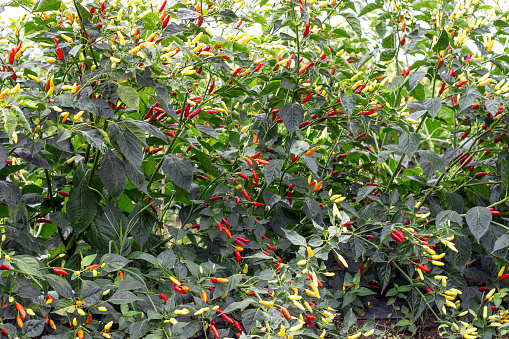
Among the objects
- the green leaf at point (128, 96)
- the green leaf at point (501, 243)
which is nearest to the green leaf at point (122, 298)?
the green leaf at point (128, 96)

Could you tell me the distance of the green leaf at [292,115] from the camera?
2.10m

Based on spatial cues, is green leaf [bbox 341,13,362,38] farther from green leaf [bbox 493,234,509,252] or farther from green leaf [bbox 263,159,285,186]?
green leaf [bbox 493,234,509,252]

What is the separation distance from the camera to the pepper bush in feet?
5.82

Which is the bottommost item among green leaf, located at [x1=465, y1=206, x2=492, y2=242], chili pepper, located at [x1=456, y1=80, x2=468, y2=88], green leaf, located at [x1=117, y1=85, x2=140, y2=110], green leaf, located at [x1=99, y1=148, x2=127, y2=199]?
green leaf, located at [x1=465, y1=206, x2=492, y2=242]

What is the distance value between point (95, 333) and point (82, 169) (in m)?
0.72

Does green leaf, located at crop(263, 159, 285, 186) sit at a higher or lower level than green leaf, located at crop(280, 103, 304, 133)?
lower

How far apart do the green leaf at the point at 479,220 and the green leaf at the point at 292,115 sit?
3.43 ft

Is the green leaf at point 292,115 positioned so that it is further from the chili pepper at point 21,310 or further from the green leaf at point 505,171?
the chili pepper at point 21,310

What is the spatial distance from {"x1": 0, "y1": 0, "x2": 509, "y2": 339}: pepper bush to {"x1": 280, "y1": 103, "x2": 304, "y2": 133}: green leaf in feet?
0.04

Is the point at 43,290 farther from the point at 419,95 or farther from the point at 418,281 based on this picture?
the point at 419,95

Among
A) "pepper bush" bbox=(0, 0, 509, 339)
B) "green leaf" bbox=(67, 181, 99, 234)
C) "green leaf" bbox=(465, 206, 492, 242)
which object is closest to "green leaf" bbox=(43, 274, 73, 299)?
"pepper bush" bbox=(0, 0, 509, 339)

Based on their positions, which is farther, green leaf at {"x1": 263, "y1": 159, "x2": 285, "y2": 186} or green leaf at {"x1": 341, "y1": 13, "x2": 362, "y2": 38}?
green leaf at {"x1": 341, "y1": 13, "x2": 362, "y2": 38}

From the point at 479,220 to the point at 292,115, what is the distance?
113 centimetres

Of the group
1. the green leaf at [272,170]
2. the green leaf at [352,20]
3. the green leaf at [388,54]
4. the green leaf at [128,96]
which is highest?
the green leaf at [352,20]
